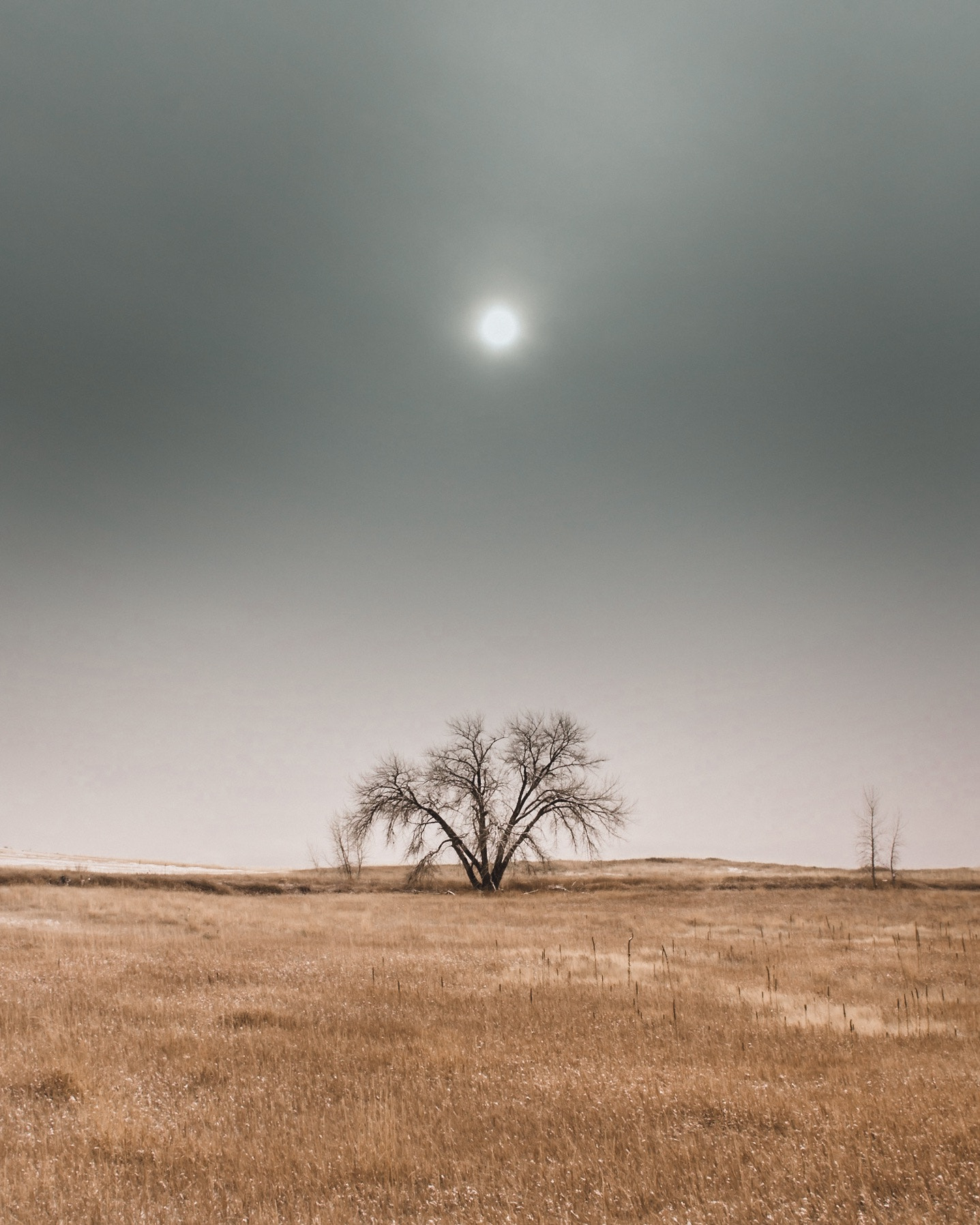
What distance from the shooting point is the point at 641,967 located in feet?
44.5

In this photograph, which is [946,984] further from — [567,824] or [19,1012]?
[567,824]

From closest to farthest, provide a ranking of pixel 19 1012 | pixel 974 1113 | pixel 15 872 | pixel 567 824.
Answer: pixel 974 1113
pixel 19 1012
pixel 15 872
pixel 567 824

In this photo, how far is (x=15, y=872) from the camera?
34188 mm

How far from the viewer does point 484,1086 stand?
6.73 metres

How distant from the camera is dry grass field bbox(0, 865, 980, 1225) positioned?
4.79m

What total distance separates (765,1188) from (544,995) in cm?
621

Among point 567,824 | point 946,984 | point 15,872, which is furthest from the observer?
point 567,824

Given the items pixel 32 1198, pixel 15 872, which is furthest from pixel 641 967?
pixel 15 872

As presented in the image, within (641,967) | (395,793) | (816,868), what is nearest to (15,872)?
(395,793)

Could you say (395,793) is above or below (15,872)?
above

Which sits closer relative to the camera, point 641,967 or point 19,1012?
point 19,1012

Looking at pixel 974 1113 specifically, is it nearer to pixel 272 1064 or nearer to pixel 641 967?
pixel 272 1064

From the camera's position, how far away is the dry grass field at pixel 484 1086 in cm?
479

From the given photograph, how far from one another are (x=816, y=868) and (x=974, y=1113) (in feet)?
169
